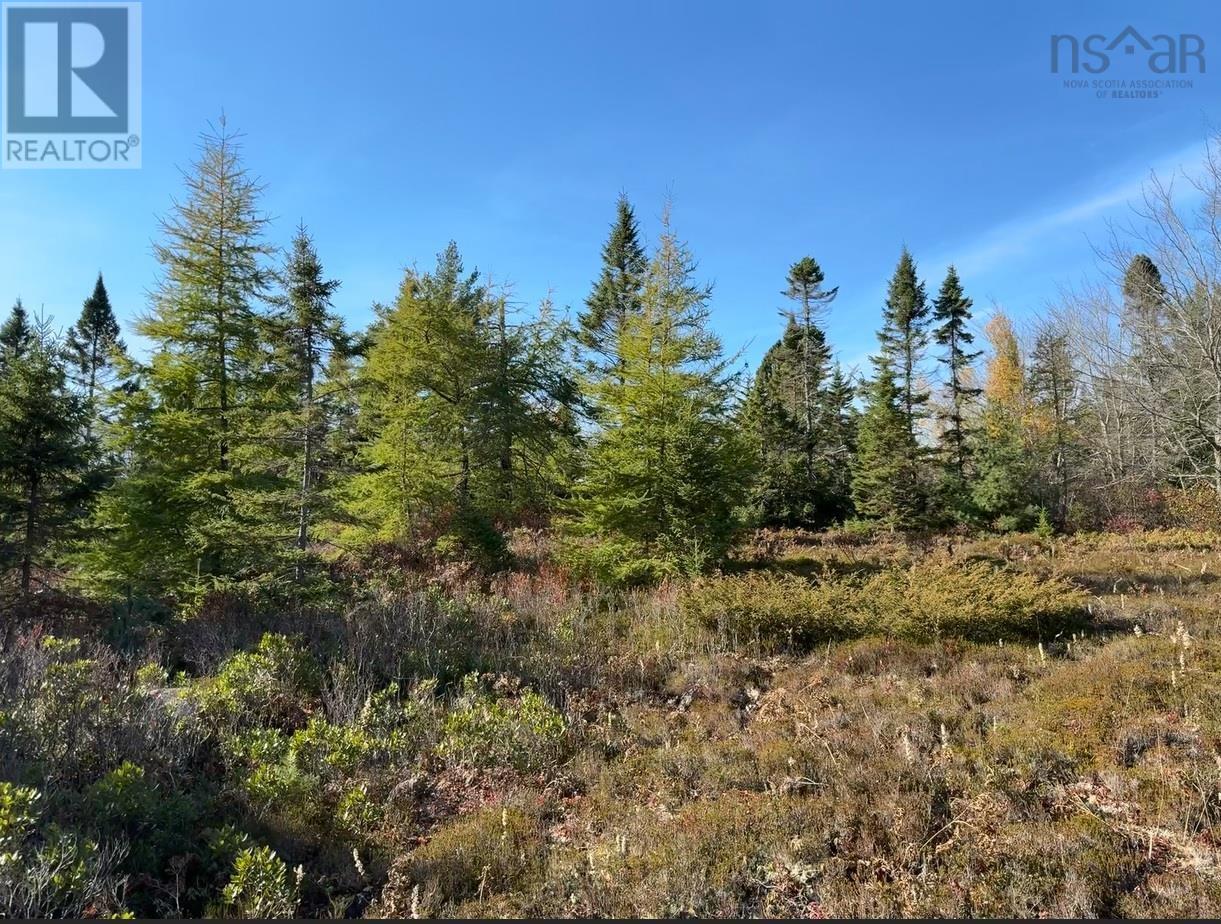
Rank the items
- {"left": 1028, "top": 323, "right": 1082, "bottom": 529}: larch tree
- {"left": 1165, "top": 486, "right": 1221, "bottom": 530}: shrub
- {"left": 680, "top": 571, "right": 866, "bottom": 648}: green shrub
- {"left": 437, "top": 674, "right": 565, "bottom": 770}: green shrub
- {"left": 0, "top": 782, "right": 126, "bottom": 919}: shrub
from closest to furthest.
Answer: {"left": 0, "top": 782, "right": 126, "bottom": 919}: shrub
{"left": 437, "top": 674, "right": 565, "bottom": 770}: green shrub
{"left": 680, "top": 571, "right": 866, "bottom": 648}: green shrub
{"left": 1165, "top": 486, "right": 1221, "bottom": 530}: shrub
{"left": 1028, "top": 323, "right": 1082, "bottom": 529}: larch tree

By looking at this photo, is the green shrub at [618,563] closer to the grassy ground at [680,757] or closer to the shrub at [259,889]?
the grassy ground at [680,757]

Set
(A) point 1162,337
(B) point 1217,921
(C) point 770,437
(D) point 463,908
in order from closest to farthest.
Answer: (B) point 1217,921 → (D) point 463,908 → (A) point 1162,337 → (C) point 770,437

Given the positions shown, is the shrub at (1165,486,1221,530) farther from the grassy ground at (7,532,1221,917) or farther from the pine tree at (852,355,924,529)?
the grassy ground at (7,532,1221,917)

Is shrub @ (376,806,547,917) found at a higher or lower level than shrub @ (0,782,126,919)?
lower

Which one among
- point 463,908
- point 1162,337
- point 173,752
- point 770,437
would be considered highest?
point 1162,337

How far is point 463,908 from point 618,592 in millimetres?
8051

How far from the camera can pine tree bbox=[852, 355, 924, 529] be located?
21.1 m

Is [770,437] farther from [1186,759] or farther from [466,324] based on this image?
[1186,759]

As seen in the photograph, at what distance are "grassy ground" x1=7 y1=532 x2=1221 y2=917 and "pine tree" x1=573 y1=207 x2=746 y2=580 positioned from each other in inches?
115

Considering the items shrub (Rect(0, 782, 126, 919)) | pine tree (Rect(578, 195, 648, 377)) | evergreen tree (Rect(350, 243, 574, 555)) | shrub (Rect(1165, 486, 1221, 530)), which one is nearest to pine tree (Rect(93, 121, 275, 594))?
evergreen tree (Rect(350, 243, 574, 555))

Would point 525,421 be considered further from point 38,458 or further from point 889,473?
point 889,473

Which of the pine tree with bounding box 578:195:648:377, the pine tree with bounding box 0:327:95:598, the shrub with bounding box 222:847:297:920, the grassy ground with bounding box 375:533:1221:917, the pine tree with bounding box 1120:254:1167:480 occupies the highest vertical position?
the pine tree with bounding box 578:195:648:377

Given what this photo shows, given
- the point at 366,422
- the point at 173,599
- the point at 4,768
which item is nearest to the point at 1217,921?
the point at 4,768

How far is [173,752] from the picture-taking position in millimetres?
4797
